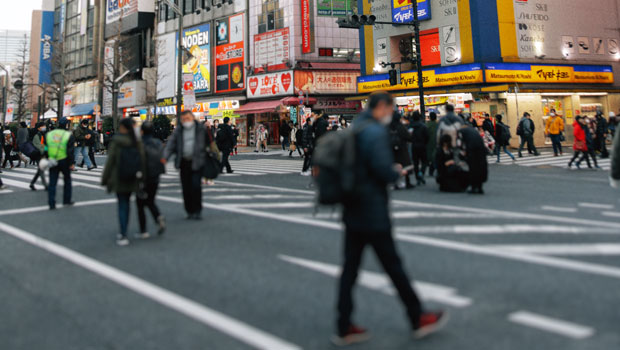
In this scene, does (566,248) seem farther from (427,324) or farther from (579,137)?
(579,137)

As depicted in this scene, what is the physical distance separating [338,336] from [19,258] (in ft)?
15.1

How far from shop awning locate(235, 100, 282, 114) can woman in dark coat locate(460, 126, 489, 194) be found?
3062 centimetres

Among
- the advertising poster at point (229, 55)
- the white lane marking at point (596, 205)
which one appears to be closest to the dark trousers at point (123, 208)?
the white lane marking at point (596, 205)

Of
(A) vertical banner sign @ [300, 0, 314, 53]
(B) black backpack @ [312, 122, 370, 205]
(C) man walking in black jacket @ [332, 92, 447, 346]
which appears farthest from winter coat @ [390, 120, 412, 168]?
(A) vertical banner sign @ [300, 0, 314, 53]

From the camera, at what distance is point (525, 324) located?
10.7ft

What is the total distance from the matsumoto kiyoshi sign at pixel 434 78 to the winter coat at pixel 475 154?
1842 cm

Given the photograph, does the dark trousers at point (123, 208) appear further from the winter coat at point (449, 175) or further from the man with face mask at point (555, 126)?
the man with face mask at point (555, 126)

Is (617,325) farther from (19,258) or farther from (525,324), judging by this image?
(19,258)

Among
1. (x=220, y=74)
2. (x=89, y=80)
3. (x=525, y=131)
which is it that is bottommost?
(x=525, y=131)

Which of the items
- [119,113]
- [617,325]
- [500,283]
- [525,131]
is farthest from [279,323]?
[119,113]

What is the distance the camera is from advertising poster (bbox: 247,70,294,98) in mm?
39969

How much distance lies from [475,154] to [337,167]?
7623 millimetres

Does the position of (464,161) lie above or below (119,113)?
below

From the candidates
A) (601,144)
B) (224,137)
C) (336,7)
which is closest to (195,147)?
(224,137)
